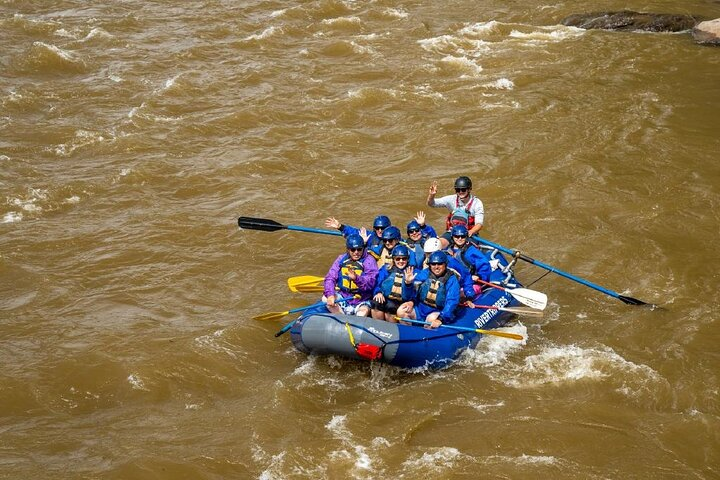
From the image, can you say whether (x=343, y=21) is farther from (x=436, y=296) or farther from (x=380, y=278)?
(x=436, y=296)

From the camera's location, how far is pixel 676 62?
16.8 m

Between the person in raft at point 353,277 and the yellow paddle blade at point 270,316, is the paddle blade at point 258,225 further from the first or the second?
the person in raft at point 353,277

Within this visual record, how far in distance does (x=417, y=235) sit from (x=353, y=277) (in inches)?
44.7

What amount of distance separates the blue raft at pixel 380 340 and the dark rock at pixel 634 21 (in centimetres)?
1350

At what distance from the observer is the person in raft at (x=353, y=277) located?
27.6ft

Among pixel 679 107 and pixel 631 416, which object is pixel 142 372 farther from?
pixel 679 107

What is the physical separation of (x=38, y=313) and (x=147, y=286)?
51.5 inches

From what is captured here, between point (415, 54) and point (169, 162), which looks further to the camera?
point (415, 54)

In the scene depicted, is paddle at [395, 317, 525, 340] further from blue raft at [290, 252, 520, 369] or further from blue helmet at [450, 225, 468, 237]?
blue helmet at [450, 225, 468, 237]

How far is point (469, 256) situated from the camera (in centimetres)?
905

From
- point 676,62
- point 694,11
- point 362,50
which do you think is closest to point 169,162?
point 362,50

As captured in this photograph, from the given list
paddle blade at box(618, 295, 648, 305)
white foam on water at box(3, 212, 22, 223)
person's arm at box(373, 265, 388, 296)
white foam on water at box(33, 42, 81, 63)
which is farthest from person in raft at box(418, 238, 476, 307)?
white foam on water at box(33, 42, 81, 63)

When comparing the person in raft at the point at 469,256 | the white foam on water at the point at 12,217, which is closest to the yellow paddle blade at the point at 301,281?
the person in raft at the point at 469,256

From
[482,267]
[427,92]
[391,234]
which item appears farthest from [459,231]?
[427,92]
